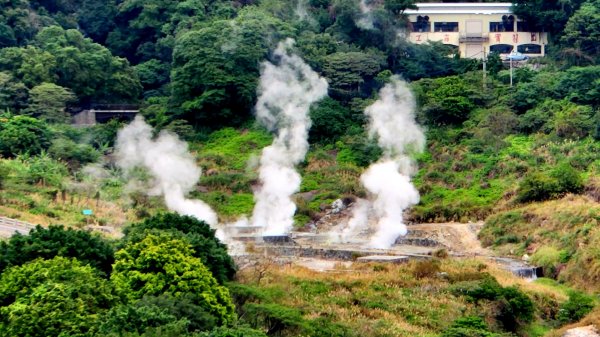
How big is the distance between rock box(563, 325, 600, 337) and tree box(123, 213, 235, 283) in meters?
8.61

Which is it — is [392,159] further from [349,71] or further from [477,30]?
[477,30]

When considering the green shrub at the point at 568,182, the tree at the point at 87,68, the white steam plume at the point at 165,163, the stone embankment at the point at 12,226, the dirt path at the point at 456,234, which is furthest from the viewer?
the tree at the point at 87,68

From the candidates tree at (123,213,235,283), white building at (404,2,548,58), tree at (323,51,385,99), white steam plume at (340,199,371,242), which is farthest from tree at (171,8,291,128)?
tree at (123,213,235,283)

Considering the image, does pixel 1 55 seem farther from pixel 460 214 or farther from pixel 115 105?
pixel 460 214

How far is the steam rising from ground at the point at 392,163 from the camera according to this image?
50.5 meters

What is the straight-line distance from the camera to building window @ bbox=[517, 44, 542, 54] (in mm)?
67250

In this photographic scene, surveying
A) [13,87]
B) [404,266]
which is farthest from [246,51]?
[404,266]

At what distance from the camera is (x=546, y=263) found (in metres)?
45.0

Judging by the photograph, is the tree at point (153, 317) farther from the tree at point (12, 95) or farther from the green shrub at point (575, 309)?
the tree at point (12, 95)

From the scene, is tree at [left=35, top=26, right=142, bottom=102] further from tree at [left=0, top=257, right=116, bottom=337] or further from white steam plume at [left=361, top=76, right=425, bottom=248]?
tree at [left=0, top=257, right=116, bottom=337]

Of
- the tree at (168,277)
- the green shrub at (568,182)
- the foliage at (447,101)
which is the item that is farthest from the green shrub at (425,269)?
the foliage at (447,101)

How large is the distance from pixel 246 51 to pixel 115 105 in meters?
6.20

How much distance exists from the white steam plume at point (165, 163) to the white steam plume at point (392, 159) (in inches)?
232

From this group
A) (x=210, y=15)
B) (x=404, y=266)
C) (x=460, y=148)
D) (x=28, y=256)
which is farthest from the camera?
(x=210, y=15)
